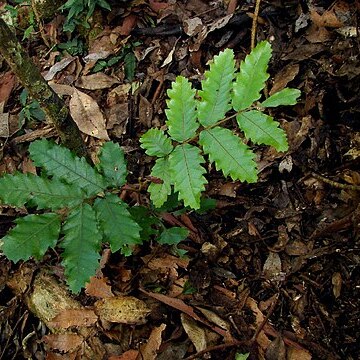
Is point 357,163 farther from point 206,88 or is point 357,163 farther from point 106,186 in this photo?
point 106,186

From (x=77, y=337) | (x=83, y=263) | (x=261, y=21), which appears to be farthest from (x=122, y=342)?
(x=261, y=21)

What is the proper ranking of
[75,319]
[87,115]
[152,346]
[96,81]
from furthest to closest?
[96,81] < [87,115] < [75,319] < [152,346]

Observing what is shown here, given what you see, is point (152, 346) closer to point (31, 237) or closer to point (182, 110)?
point (31, 237)

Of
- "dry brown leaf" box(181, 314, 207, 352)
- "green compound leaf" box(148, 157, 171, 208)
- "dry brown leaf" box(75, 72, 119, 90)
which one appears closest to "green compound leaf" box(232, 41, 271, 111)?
"green compound leaf" box(148, 157, 171, 208)

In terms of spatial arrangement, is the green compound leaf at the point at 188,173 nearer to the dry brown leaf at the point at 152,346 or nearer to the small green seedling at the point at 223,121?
the small green seedling at the point at 223,121

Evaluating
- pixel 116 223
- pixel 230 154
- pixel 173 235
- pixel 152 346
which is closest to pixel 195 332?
pixel 152 346

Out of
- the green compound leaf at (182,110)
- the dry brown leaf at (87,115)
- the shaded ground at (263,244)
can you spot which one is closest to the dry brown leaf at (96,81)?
the dry brown leaf at (87,115)
